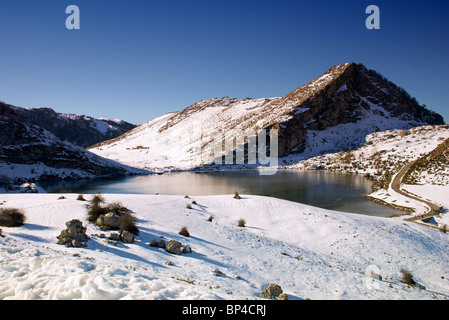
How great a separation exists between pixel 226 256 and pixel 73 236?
585 centimetres

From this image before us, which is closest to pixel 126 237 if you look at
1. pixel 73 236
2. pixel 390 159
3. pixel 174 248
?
pixel 73 236

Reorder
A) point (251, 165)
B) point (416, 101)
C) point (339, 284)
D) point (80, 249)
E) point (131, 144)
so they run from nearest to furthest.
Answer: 1. point (80, 249)
2. point (339, 284)
3. point (251, 165)
4. point (416, 101)
5. point (131, 144)

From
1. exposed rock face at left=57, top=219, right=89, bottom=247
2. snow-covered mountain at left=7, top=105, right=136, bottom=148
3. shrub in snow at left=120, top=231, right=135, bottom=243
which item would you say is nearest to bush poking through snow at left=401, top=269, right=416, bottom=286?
shrub in snow at left=120, top=231, right=135, bottom=243

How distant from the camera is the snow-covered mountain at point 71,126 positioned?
134m

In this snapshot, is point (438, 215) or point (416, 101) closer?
point (438, 215)

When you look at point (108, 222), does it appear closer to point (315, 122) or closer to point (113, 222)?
point (113, 222)

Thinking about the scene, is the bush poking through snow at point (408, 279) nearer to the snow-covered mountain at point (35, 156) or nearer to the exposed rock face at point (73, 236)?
the exposed rock face at point (73, 236)

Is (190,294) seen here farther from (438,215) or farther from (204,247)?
(438,215)

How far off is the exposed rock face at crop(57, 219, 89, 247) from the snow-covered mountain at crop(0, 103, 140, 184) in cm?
4325

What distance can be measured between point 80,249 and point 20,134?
56.9 metres

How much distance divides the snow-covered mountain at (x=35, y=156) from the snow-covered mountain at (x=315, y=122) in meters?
19.7

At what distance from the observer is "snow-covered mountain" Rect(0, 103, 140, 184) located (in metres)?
45.2

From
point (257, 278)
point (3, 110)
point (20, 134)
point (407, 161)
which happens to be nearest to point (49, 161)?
point (20, 134)

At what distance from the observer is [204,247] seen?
10648 millimetres
